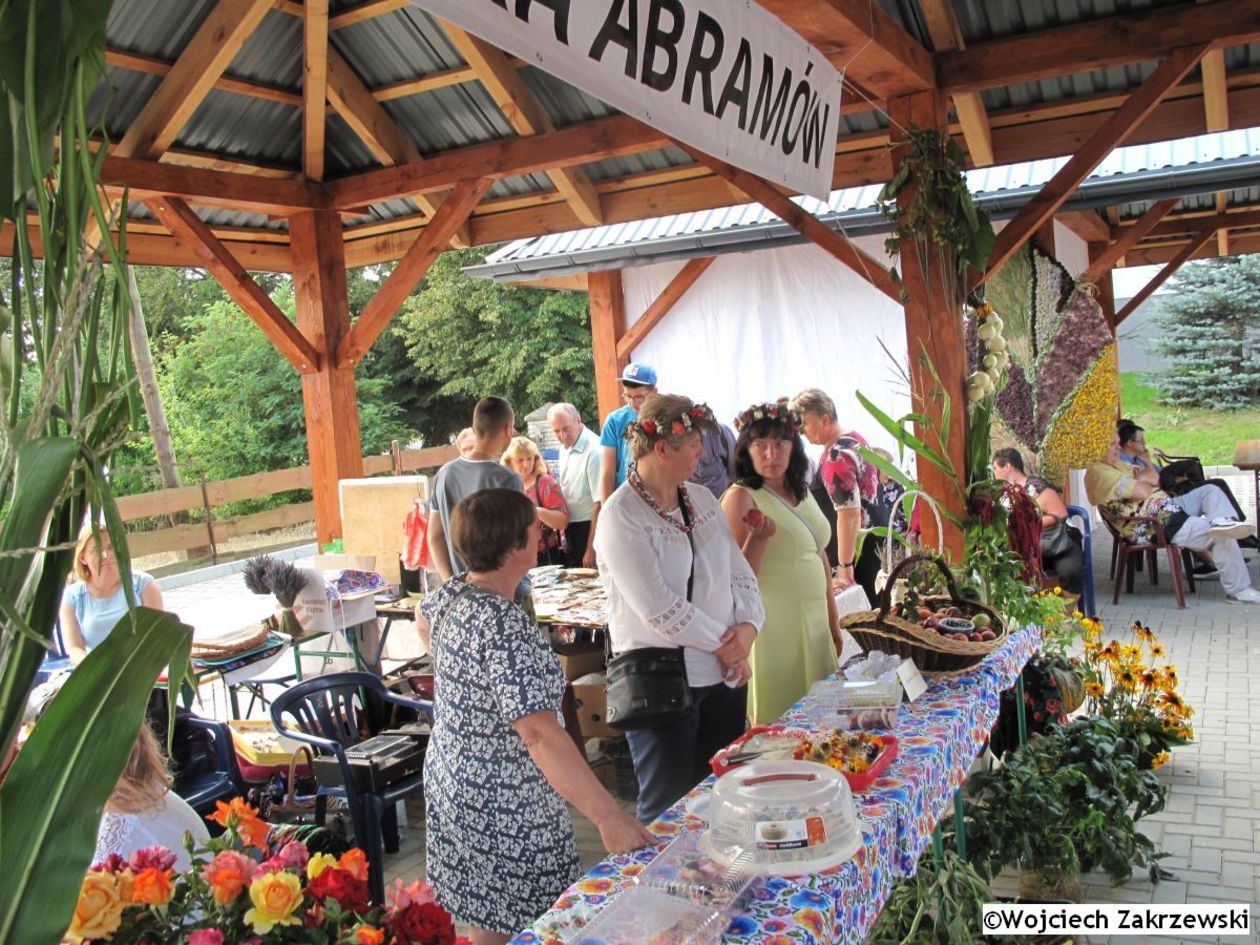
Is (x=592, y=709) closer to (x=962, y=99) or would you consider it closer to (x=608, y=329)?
(x=962, y=99)

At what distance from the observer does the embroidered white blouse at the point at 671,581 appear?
9.95 ft

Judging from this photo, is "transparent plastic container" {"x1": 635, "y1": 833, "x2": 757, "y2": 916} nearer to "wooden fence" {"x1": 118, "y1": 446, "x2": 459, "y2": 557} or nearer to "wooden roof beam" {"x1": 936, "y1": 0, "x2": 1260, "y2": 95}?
"wooden roof beam" {"x1": 936, "y1": 0, "x2": 1260, "y2": 95}

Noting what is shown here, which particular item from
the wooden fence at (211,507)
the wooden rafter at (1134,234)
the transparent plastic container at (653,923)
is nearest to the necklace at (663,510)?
the transparent plastic container at (653,923)

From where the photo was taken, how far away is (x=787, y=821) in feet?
6.69

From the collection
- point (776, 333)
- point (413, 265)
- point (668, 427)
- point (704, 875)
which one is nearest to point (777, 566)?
point (668, 427)

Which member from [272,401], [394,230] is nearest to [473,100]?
[394,230]

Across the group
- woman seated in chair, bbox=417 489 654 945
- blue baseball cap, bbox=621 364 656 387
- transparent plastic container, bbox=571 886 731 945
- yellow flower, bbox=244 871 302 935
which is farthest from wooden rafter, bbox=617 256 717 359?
yellow flower, bbox=244 871 302 935

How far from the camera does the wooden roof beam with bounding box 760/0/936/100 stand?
3.52 m

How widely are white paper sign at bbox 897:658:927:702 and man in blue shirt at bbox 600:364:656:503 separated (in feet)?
9.74

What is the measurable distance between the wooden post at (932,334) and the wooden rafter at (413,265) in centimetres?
264

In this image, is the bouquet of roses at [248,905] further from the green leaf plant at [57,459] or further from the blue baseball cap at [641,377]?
the blue baseball cap at [641,377]

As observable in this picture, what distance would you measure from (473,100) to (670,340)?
3254 mm

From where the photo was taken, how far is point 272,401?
2656 centimetres

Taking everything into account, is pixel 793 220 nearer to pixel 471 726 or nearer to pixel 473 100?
pixel 473 100
